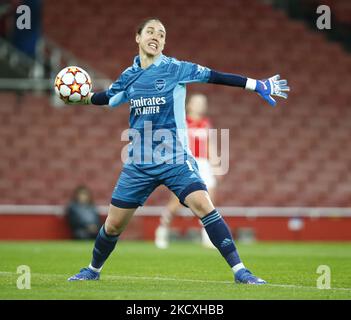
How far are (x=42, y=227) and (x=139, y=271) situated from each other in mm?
7863

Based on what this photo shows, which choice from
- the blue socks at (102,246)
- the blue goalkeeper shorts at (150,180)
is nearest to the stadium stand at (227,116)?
the blue socks at (102,246)

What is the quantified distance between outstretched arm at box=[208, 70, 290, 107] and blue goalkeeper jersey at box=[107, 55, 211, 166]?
0.09 m

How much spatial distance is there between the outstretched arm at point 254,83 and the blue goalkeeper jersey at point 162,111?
0.29 ft

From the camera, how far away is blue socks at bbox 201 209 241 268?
22.7ft

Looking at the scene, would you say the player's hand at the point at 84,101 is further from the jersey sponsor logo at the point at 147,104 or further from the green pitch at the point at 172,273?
the green pitch at the point at 172,273

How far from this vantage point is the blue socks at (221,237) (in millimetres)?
6906

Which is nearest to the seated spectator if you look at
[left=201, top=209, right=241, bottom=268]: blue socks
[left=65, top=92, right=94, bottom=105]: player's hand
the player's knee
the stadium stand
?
the stadium stand

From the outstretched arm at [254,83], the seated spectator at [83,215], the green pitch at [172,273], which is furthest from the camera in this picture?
the seated spectator at [83,215]

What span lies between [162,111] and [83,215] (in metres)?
8.78

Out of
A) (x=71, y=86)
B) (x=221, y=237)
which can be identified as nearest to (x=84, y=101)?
(x=71, y=86)

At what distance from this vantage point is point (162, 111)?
7.04m

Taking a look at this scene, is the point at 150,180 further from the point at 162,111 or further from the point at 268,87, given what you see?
the point at 268,87
